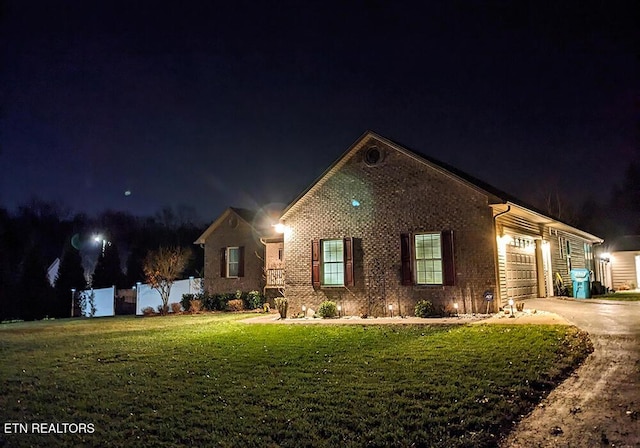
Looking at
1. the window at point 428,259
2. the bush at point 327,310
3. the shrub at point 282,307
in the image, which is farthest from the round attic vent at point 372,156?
the shrub at point 282,307

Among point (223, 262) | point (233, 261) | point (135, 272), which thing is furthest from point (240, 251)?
point (135, 272)

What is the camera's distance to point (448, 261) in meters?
14.6

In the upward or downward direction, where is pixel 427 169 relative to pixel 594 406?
upward

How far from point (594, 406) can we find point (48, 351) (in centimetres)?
1082

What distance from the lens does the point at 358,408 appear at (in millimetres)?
5711

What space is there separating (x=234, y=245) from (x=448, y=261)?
44.1 feet

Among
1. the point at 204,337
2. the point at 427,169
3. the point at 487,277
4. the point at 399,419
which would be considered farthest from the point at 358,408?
the point at 427,169

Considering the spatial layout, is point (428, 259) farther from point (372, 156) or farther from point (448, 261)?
point (372, 156)

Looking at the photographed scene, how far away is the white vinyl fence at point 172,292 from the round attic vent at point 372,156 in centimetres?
1363

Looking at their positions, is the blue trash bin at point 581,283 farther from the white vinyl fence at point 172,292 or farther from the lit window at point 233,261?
the white vinyl fence at point 172,292

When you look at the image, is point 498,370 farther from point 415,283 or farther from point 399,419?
point 415,283

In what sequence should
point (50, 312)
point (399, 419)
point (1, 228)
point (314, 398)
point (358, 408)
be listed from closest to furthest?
point (399, 419) < point (358, 408) < point (314, 398) < point (50, 312) < point (1, 228)

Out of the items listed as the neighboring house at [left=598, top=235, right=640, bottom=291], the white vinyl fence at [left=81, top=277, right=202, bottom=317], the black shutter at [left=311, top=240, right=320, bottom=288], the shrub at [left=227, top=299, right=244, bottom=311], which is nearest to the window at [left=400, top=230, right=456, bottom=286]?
the black shutter at [left=311, top=240, right=320, bottom=288]

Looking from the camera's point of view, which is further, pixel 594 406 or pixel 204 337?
pixel 204 337
